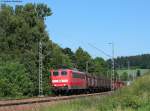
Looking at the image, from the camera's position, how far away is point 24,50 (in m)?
85.9

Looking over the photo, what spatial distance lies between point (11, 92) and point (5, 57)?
18366mm

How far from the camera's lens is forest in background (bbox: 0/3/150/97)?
61125 millimetres

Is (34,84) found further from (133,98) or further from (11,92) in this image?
(133,98)

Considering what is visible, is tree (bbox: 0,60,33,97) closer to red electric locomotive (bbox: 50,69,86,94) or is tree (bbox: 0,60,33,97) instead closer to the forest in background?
the forest in background

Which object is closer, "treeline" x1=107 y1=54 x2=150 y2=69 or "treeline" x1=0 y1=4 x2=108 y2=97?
"treeline" x1=0 y1=4 x2=108 y2=97

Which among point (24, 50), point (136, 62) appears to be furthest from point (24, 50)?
point (136, 62)

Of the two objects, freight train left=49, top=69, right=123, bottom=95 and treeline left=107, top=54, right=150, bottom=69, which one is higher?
treeline left=107, top=54, right=150, bottom=69

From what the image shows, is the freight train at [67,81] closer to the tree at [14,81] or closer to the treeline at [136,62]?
→ the tree at [14,81]

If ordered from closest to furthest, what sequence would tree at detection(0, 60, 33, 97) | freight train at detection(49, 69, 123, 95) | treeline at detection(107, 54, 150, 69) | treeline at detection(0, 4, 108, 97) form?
tree at detection(0, 60, 33, 97) < freight train at detection(49, 69, 123, 95) < treeline at detection(0, 4, 108, 97) < treeline at detection(107, 54, 150, 69)

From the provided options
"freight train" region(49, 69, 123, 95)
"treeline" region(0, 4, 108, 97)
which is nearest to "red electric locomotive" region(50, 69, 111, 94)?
"freight train" region(49, 69, 123, 95)

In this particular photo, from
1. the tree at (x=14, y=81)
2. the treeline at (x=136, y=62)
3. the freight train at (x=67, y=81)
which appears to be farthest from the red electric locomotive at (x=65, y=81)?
the treeline at (x=136, y=62)

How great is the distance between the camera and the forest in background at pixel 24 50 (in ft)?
201

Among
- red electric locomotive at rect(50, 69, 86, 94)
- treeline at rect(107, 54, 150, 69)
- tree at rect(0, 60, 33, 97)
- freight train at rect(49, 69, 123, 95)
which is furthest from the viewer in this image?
treeline at rect(107, 54, 150, 69)

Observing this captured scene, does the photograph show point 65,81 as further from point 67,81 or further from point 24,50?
point 24,50
